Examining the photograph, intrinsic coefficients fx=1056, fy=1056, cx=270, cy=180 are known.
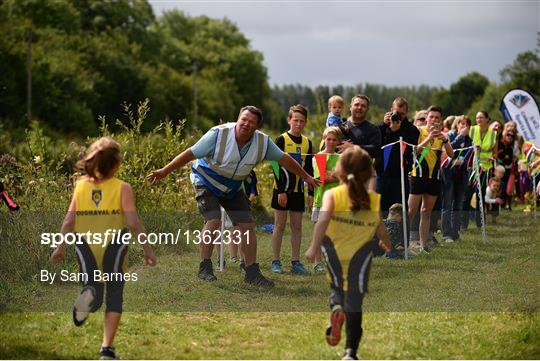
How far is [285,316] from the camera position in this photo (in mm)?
9594

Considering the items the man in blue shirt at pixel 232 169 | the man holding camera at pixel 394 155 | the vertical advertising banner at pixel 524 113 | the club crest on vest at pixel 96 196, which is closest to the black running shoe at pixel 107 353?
the club crest on vest at pixel 96 196

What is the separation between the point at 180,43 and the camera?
12331cm

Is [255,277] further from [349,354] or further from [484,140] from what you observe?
[484,140]

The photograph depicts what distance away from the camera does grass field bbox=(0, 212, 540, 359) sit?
27.0 ft

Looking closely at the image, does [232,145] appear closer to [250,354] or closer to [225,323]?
[225,323]

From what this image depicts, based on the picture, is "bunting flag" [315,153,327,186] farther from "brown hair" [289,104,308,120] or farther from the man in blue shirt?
the man in blue shirt

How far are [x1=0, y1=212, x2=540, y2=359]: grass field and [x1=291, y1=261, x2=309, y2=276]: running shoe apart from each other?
0.56 ft

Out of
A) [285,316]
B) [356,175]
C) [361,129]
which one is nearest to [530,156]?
[361,129]

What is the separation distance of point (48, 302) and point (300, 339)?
2.89 metres

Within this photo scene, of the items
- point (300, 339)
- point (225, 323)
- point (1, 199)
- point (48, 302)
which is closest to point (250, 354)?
point (300, 339)

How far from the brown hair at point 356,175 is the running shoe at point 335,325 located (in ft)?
2.42

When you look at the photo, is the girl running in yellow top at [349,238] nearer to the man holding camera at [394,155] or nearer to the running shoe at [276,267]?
the running shoe at [276,267]

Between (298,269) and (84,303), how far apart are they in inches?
173

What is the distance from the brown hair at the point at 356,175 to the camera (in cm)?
747
